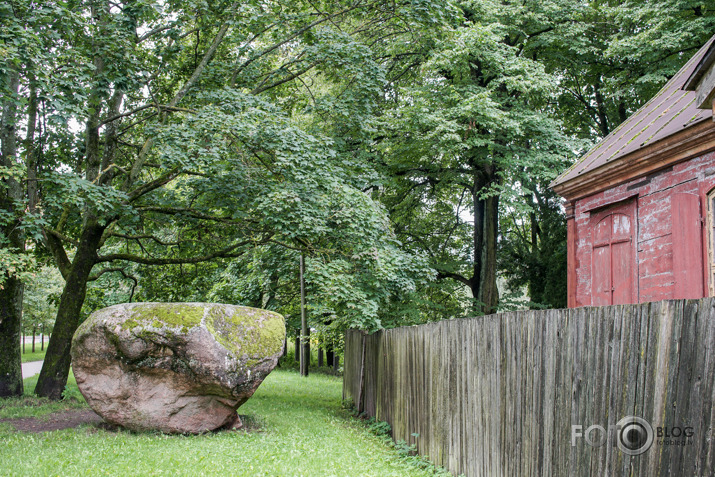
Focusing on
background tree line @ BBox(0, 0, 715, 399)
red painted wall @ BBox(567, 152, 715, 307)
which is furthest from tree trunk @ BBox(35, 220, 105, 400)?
red painted wall @ BBox(567, 152, 715, 307)

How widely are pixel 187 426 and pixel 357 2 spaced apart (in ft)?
34.3

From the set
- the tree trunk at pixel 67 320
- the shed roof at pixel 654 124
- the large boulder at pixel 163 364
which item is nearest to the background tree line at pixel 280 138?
the tree trunk at pixel 67 320

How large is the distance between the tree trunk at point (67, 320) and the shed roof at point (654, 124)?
10.6 metres

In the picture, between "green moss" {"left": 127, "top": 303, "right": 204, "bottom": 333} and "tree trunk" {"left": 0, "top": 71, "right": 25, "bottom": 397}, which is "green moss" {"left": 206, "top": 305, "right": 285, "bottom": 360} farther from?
"tree trunk" {"left": 0, "top": 71, "right": 25, "bottom": 397}

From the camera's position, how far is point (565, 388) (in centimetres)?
423

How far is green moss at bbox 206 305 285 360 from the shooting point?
28.0 feet

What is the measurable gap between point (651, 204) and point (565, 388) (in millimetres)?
6967

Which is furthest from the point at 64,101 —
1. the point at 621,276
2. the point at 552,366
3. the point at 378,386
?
the point at 621,276

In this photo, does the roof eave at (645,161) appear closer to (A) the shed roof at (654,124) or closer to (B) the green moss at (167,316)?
(A) the shed roof at (654,124)

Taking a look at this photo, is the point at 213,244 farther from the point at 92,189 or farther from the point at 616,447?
the point at 616,447

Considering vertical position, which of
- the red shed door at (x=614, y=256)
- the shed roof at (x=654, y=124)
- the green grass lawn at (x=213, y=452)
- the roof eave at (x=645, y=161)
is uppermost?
the shed roof at (x=654, y=124)

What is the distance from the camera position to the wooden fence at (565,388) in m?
3.04

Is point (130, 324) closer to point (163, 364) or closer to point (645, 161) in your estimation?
point (163, 364)

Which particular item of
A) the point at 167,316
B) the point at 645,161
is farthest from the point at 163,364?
the point at 645,161
